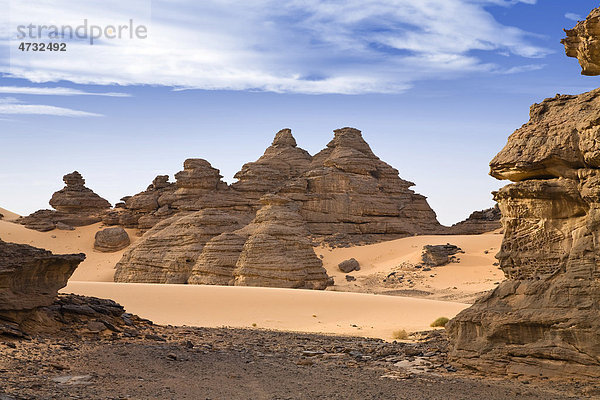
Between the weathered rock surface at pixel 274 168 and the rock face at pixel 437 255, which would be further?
the weathered rock surface at pixel 274 168

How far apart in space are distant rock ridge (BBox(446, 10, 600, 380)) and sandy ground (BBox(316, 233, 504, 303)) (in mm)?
22318

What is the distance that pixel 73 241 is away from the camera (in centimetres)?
5731

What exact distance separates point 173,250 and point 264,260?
8944mm

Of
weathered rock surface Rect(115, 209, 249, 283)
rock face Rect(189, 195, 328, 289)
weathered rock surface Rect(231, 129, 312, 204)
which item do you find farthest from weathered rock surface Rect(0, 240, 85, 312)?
weathered rock surface Rect(231, 129, 312, 204)

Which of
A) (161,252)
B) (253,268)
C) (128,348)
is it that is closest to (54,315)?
(128,348)

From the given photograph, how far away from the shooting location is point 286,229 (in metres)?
31.7

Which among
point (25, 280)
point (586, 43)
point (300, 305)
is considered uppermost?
point (586, 43)

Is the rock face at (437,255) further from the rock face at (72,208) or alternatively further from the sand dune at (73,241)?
the rock face at (72,208)

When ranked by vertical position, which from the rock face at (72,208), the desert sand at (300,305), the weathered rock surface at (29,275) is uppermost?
the rock face at (72,208)

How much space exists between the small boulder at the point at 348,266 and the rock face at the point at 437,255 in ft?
17.6

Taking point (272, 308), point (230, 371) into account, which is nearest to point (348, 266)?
point (272, 308)

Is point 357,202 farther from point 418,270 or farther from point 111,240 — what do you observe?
point 111,240

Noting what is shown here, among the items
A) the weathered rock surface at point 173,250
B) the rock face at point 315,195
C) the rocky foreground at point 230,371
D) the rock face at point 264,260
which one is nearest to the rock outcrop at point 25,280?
the rocky foreground at point 230,371

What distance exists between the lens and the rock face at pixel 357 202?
59.6 m
